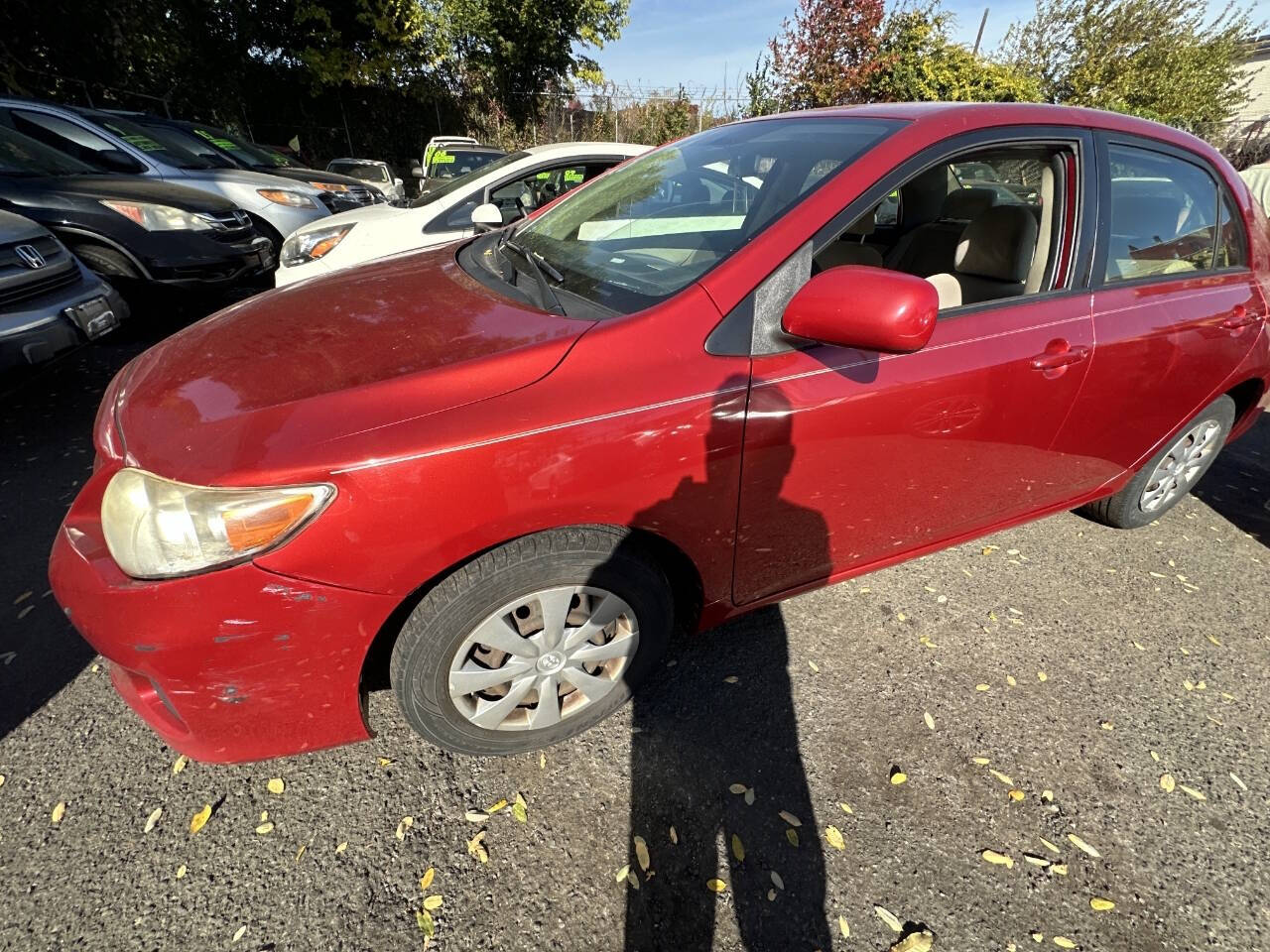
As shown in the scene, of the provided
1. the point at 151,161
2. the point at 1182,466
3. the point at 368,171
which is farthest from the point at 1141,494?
the point at 368,171

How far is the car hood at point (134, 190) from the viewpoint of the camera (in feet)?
15.4

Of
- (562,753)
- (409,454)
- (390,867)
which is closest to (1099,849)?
(562,753)

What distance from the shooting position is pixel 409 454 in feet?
4.37

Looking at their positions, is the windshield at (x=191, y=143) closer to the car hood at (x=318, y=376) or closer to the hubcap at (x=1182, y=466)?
the car hood at (x=318, y=376)

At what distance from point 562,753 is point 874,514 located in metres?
1.22

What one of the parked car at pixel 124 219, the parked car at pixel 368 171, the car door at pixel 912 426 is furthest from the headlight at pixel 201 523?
the parked car at pixel 368 171

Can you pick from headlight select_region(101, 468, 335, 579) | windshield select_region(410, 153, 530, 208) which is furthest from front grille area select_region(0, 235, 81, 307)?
headlight select_region(101, 468, 335, 579)

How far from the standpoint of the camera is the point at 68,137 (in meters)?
5.73

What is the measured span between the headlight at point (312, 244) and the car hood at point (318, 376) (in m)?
2.77

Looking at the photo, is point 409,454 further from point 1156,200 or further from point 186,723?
point 1156,200

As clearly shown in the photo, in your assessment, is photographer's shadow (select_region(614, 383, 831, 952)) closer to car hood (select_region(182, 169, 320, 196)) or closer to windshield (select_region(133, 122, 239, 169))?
car hood (select_region(182, 169, 320, 196))

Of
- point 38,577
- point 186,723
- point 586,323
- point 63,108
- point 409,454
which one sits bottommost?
point 38,577

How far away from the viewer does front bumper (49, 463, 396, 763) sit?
1.34 metres

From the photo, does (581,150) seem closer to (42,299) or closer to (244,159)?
(42,299)
